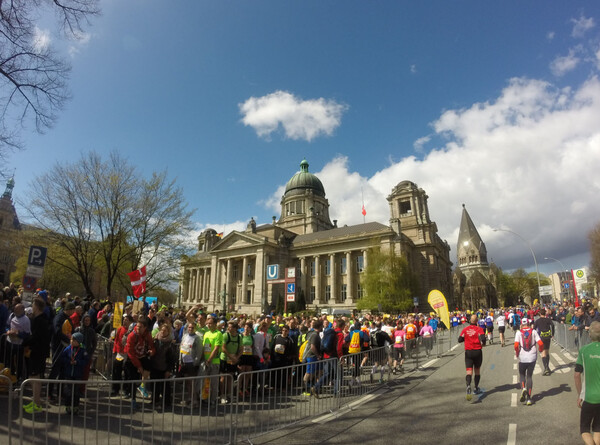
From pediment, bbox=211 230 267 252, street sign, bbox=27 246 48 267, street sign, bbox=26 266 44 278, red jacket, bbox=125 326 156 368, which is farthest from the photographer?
pediment, bbox=211 230 267 252

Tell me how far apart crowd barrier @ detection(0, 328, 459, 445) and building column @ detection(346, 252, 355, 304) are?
46869 millimetres

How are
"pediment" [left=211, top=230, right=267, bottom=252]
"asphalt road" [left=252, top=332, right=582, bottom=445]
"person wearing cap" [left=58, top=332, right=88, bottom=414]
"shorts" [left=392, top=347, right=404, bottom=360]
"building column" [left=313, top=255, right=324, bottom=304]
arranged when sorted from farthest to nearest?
"pediment" [left=211, top=230, right=267, bottom=252] → "building column" [left=313, top=255, right=324, bottom=304] → "shorts" [left=392, top=347, right=404, bottom=360] → "person wearing cap" [left=58, top=332, right=88, bottom=414] → "asphalt road" [left=252, top=332, right=582, bottom=445]

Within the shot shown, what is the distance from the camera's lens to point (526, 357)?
8.09m

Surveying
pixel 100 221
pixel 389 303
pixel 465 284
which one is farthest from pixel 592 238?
pixel 100 221

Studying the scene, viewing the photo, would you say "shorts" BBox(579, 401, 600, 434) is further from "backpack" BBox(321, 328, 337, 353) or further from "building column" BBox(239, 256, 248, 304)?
"building column" BBox(239, 256, 248, 304)

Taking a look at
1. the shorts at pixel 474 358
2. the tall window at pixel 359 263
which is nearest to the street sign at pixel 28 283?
the shorts at pixel 474 358

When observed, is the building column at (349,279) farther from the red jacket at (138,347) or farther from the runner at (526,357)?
the red jacket at (138,347)

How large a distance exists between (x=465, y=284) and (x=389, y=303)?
6654 cm

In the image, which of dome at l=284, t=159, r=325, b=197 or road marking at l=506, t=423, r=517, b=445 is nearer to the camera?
road marking at l=506, t=423, r=517, b=445

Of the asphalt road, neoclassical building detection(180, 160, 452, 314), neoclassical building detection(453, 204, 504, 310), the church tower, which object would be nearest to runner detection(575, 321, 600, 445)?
the asphalt road

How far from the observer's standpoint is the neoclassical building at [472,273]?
307 feet

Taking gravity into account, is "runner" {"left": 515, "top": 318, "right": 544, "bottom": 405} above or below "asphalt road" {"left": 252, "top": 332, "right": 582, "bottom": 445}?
above

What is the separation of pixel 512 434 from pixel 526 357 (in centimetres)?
297

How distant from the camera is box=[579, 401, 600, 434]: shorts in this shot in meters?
4.25
